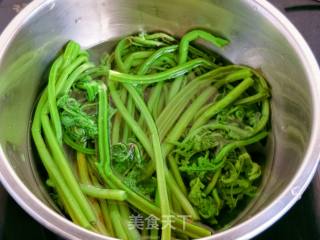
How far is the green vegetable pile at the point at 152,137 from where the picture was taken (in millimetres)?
875

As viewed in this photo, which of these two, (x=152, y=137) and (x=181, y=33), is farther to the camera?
(x=181, y=33)

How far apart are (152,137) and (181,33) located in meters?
0.33

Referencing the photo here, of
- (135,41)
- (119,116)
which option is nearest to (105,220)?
(119,116)

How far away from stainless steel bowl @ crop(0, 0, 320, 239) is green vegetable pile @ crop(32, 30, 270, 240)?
35mm

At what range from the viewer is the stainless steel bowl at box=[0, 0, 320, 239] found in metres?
0.73

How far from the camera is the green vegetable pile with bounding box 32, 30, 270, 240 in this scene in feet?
2.87

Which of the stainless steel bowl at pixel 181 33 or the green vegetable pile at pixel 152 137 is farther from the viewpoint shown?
the green vegetable pile at pixel 152 137

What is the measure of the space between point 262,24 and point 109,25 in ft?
1.26

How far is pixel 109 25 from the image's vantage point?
1136mm

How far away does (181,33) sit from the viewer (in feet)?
3.72

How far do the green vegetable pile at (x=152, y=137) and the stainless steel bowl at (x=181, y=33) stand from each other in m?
0.03

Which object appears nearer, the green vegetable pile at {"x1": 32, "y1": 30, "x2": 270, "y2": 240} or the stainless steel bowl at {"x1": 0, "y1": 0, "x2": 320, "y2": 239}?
the stainless steel bowl at {"x1": 0, "y1": 0, "x2": 320, "y2": 239}

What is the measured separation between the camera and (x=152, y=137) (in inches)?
37.0

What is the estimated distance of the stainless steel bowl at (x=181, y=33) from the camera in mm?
733
